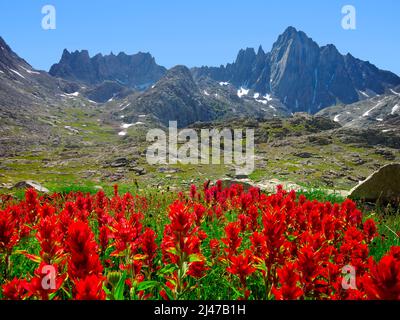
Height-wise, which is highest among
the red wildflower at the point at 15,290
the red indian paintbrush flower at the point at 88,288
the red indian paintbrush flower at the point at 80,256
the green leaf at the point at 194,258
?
the red indian paintbrush flower at the point at 80,256

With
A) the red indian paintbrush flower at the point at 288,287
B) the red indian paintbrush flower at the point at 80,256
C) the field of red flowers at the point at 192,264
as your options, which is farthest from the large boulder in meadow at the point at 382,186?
the red indian paintbrush flower at the point at 80,256

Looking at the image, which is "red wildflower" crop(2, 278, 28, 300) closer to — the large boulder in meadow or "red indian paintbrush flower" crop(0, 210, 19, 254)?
"red indian paintbrush flower" crop(0, 210, 19, 254)

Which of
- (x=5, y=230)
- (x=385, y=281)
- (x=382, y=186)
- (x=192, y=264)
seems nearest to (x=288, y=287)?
(x=385, y=281)

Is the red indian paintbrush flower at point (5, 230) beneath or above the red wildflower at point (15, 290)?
above

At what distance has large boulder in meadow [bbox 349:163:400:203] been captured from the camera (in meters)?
14.5

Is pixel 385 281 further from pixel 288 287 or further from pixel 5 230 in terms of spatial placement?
pixel 5 230

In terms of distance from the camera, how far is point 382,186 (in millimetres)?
14531

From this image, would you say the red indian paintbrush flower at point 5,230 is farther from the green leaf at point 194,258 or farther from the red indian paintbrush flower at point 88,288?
the green leaf at point 194,258

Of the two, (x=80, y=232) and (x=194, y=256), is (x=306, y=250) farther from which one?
(x=80, y=232)

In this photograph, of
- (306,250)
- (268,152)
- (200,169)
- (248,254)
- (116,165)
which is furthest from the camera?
(268,152)

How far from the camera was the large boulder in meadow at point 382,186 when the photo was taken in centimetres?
1446
